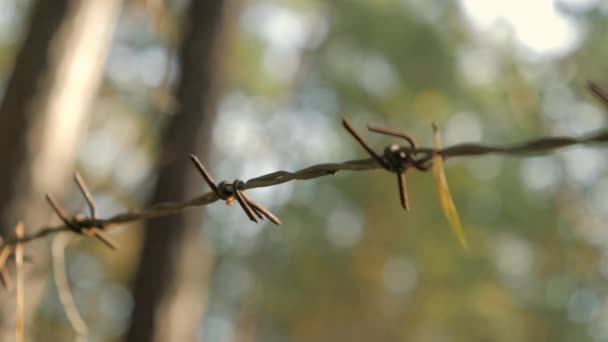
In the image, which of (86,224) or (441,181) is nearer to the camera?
(441,181)

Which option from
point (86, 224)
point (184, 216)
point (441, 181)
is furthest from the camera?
point (184, 216)

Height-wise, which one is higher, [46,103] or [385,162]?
[385,162]

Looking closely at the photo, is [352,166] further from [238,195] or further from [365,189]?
[365,189]

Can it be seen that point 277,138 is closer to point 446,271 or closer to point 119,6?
point 446,271

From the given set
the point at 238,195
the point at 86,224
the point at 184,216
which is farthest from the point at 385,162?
the point at 184,216

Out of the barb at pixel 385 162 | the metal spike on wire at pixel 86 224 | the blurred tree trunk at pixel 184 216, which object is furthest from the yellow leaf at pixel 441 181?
the blurred tree trunk at pixel 184 216

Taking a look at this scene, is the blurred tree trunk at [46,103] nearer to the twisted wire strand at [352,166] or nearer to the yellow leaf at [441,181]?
the twisted wire strand at [352,166]
